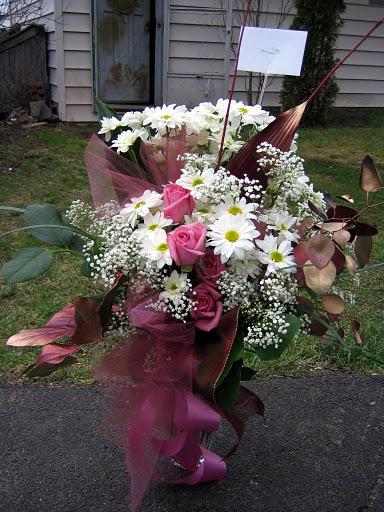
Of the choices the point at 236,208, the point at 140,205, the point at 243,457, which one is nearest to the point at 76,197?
the point at 243,457

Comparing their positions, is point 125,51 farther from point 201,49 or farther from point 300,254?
point 300,254

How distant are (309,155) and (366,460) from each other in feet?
17.5

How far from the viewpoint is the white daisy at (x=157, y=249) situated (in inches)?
53.7

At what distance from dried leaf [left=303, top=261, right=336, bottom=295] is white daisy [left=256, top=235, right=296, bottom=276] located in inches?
2.8

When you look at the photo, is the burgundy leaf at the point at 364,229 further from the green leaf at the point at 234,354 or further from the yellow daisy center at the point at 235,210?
the green leaf at the point at 234,354

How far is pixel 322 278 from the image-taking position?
134 cm

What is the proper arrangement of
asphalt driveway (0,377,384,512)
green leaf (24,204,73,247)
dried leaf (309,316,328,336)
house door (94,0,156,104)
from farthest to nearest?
house door (94,0,156,104), asphalt driveway (0,377,384,512), dried leaf (309,316,328,336), green leaf (24,204,73,247)

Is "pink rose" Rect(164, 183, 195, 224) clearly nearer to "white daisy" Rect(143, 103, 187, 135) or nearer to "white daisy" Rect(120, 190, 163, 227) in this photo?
"white daisy" Rect(120, 190, 163, 227)

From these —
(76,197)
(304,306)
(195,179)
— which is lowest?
(76,197)

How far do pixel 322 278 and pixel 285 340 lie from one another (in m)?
0.21

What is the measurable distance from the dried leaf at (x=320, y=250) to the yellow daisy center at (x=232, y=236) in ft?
0.53

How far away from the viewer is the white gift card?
5.78ft

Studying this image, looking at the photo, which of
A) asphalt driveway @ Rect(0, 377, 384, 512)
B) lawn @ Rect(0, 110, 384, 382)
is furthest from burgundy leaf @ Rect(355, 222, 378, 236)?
asphalt driveway @ Rect(0, 377, 384, 512)

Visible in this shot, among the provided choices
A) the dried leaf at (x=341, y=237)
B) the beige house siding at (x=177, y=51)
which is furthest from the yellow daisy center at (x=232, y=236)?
the beige house siding at (x=177, y=51)
